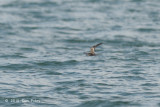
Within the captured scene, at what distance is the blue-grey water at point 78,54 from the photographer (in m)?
13.8

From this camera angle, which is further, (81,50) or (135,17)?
(135,17)

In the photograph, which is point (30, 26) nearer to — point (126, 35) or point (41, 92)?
point (126, 35)

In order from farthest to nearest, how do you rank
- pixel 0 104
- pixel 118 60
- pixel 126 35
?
pixel 126 35 → pixel 118 60 → pixel 0 104

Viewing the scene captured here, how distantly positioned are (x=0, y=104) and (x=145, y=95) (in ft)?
13.2

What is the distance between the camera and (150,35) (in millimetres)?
23219

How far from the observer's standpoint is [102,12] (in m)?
29.5

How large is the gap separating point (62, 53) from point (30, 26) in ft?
20.5

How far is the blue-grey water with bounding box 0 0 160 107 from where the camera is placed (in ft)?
45.3

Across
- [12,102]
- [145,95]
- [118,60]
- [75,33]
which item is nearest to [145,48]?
[118,60]

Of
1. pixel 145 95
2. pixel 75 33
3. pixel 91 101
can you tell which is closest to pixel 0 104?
pixel 91 101

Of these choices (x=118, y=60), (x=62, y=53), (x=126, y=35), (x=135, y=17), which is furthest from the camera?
(x=135, y=17)

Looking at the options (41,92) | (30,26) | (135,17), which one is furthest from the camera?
(135,17)

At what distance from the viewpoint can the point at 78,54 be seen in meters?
19.3

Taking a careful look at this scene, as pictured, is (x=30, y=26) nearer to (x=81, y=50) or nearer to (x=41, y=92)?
(x=81, y=50)
